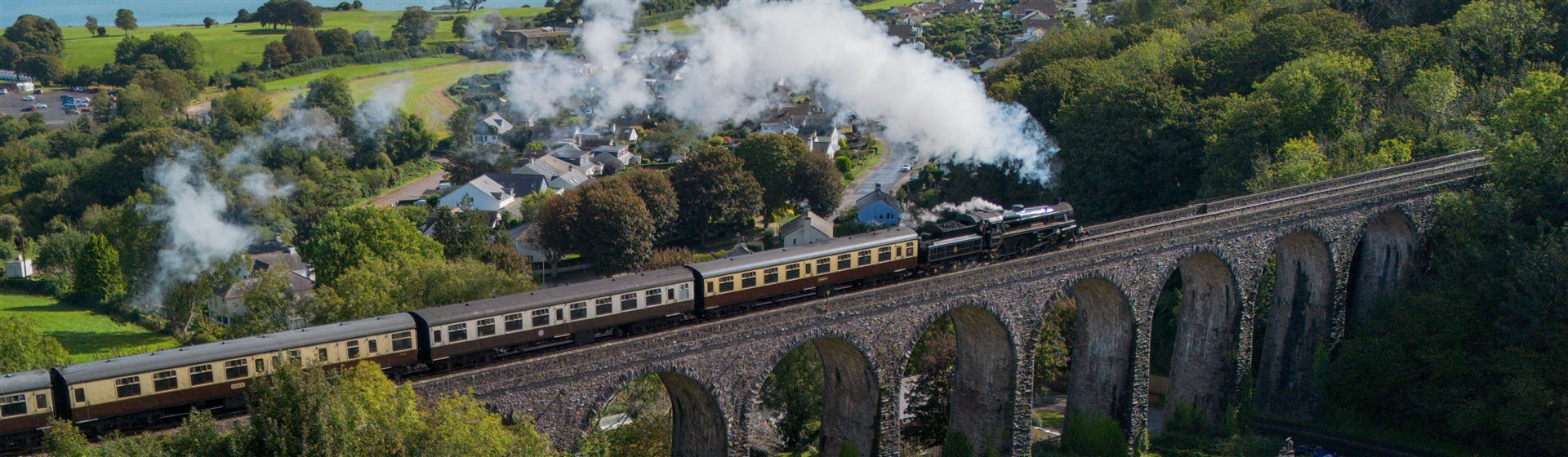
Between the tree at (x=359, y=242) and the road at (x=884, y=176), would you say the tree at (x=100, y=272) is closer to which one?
the tree at (x=359, y=242)

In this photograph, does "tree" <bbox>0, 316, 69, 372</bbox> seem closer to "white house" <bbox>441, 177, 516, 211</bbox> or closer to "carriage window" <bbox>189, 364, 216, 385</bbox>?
"carriage window" <bbox>189, 364, 216, 385</bbox>

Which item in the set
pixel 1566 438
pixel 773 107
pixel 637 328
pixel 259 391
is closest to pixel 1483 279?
pixel 1566 438

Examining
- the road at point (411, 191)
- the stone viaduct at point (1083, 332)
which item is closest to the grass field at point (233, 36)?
the road at point (411, 191)

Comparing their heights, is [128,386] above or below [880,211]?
above

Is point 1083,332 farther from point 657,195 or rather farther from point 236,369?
point 657,195

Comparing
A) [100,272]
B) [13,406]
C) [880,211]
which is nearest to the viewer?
[13,406]

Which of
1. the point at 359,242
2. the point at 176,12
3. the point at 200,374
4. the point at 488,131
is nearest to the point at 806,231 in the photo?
the point at 359,242

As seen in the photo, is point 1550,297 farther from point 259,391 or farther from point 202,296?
point 202,296

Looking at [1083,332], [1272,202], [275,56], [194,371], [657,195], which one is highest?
[275,56]
